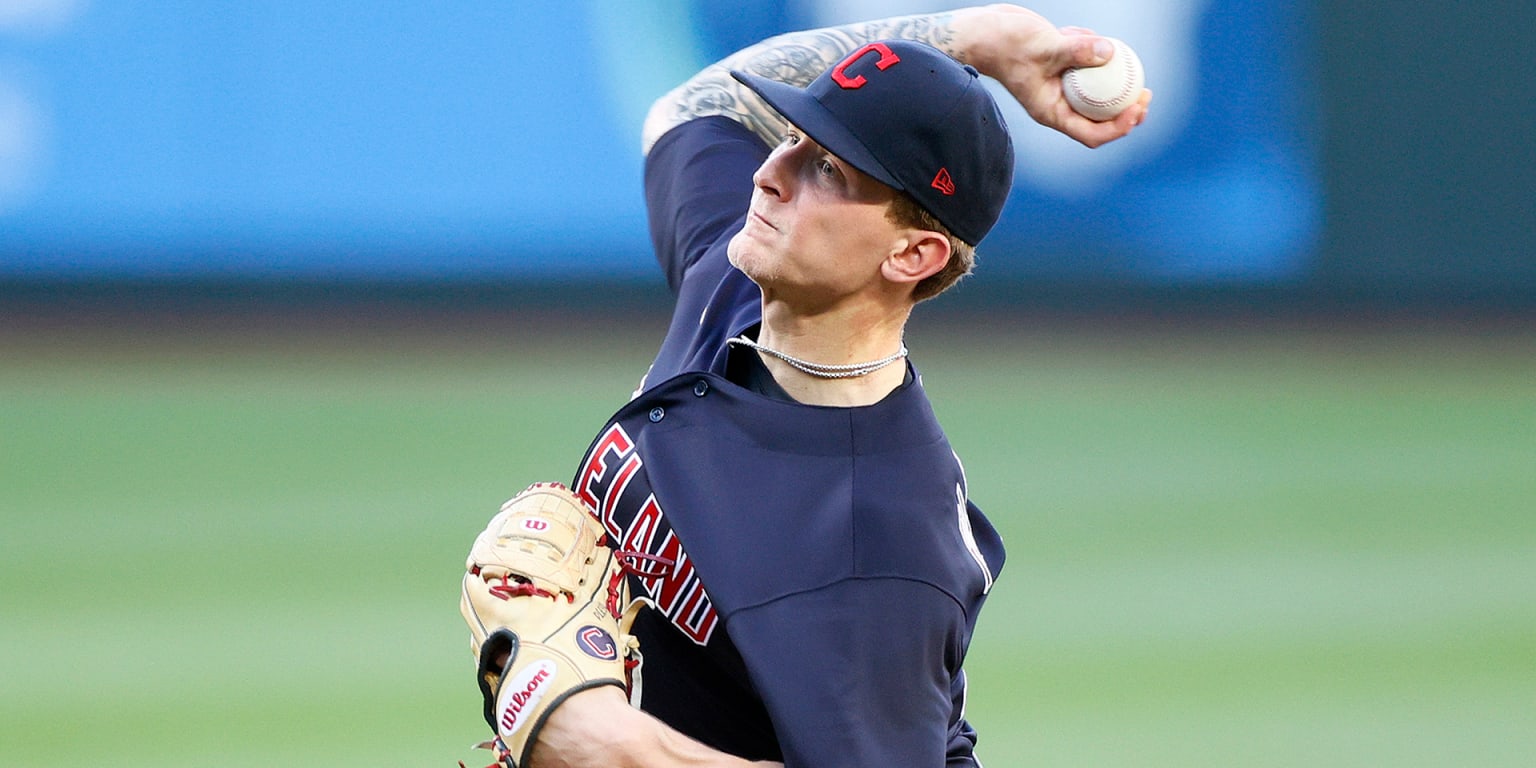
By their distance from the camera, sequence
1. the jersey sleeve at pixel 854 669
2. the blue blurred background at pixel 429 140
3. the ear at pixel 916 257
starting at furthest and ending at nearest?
the blue blurred background at pixel 429 140, the ear at pixel 916 257, the jersey sleeve at pixel 854 669

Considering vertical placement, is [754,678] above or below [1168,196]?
below

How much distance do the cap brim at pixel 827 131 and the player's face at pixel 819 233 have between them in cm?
6

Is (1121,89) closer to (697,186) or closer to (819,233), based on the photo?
(819,233)

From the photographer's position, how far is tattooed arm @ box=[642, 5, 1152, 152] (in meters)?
3.43

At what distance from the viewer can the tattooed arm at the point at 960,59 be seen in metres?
3.43

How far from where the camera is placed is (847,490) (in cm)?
289

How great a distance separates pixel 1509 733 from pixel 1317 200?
643 centimetres

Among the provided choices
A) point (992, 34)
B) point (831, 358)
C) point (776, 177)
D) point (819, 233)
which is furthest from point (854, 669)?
point (992, 34)

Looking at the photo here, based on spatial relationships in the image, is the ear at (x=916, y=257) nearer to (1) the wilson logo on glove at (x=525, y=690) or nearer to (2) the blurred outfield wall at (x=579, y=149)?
(1) the wilson logo on glove at (x=525, y=690)

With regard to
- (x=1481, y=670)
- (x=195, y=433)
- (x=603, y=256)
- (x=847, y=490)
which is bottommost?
(x=847, y=490)

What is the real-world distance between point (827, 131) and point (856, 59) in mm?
164

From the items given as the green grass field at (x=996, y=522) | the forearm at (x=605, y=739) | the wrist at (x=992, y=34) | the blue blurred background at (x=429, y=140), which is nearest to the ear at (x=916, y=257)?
the wrist at (x=992, y=34)

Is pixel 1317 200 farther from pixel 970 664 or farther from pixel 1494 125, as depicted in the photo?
pixel 970 664

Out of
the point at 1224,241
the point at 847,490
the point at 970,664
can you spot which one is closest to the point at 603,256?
the point at 1224,241
